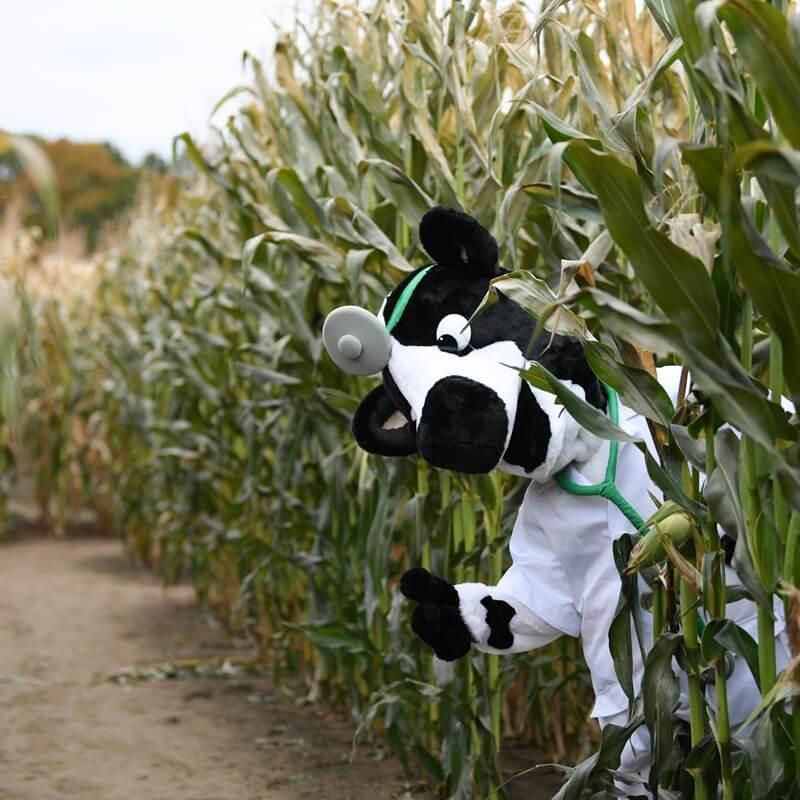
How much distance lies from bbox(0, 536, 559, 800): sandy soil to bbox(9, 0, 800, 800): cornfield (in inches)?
7.4

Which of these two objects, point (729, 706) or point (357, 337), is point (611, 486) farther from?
point (357, 337)

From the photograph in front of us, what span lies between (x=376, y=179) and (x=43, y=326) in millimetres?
6260

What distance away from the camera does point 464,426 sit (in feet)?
6.76

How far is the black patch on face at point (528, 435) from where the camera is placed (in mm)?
2111

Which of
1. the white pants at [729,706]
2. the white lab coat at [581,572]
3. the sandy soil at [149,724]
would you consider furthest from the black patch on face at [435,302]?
the sandy soil at [149,724]

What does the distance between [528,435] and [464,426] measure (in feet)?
0.43

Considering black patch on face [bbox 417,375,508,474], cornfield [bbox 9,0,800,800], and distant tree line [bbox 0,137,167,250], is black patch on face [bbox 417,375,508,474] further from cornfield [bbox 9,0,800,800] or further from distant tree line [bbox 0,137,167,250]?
distant tree line [bbox 0,137,167,250]

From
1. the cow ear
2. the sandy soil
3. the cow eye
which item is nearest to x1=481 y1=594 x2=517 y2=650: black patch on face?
the cow eye

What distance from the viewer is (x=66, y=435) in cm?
829

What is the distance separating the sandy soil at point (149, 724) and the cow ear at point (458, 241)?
1518 millimetres

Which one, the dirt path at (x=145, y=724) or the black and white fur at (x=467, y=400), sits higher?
the black and white fur at (x=467, y=400)

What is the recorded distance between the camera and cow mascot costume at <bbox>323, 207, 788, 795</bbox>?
2.08 m

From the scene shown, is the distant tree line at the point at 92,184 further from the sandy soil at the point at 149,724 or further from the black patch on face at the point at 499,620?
the black patch on face at the point at 499,620

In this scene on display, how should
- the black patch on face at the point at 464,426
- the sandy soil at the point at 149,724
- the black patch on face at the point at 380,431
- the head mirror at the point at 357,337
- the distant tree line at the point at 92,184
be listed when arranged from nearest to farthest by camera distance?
the black patch on face at the point at 464,426 → the head mirror at the point at 357,337 → the black patch on face at the point at 380,431 → the sandy soil at the point at 149,724 → the distant tree line at the point at 92,184
